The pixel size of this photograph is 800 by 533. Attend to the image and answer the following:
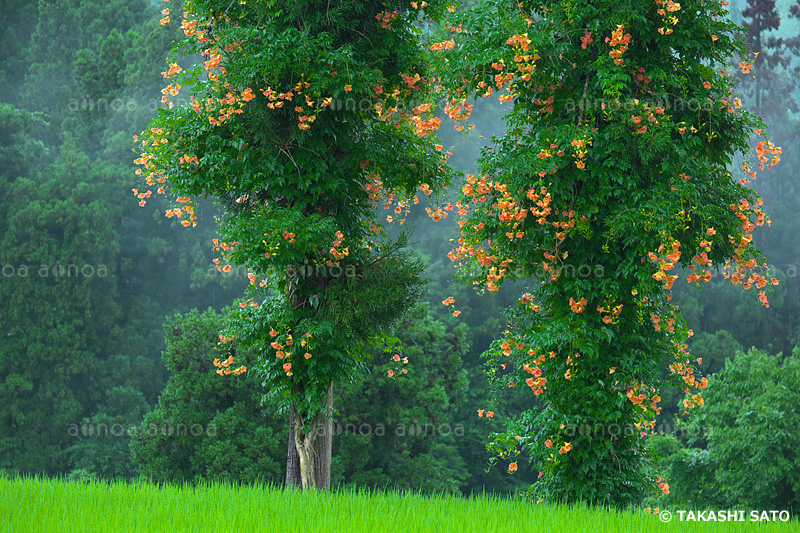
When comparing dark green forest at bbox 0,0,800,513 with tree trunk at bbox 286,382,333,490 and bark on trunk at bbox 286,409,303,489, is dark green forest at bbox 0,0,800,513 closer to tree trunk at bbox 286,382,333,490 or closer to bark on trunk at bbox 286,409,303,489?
bark on trunk at bbox 286,409,303,489

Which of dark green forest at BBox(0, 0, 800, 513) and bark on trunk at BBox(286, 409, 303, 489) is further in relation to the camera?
dark green forest at BBox(0, 0, 800, 513)

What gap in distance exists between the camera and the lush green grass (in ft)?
28.7

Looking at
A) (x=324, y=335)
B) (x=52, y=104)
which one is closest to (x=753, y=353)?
(x=324, y=335)

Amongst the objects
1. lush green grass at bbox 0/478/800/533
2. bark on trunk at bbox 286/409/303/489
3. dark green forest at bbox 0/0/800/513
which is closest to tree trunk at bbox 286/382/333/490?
bark on trunk at bbox 286/409/303/489

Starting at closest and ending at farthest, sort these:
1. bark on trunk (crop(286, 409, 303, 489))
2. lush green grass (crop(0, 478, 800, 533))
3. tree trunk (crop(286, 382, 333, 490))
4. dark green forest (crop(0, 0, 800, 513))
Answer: lush green grass (crop(0, 478, 800, 533))
tree trunk (crop(286, 382, 333, 490))
bark on trunk (crop(286, 409, 303, 489))
dark green forest (crop(0, 0, 800, 513))

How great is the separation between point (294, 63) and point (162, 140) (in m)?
2.43

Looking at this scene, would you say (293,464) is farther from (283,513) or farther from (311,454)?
(283,513)

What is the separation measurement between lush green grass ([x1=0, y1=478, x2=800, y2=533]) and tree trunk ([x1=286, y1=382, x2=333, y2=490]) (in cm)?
96

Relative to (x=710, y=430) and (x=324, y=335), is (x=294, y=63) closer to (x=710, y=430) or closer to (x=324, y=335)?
(x=324, y=335)

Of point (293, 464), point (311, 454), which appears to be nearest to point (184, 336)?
point (293, 464)

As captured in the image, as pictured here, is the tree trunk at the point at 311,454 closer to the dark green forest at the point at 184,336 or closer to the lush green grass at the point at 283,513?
the lush green grass at the point at 283,513

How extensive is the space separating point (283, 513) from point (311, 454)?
2627 millimetres

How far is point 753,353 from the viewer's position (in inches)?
1087

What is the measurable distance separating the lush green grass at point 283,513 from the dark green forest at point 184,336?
28.2 feet
